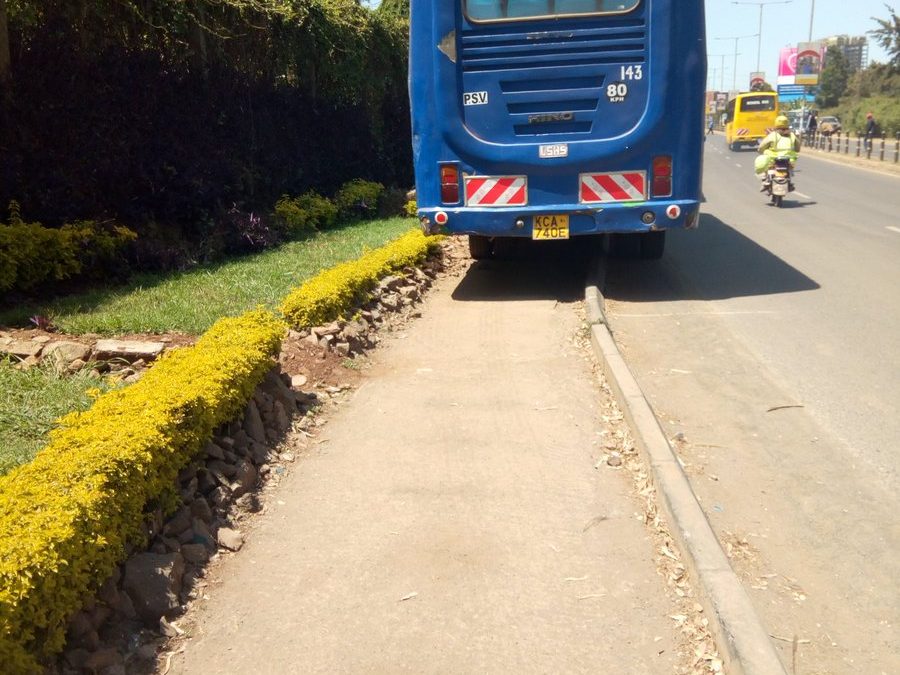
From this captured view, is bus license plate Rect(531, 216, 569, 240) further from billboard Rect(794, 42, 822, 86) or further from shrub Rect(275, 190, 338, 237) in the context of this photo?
billboard Rect(794, 42, 822, 86)

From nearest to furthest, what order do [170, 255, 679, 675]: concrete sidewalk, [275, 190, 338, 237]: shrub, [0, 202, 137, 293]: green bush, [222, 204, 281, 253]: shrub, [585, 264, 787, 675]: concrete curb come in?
[585, 264, 787, 675]: concrete curb
[170, 255, 679, 675]: concrete sidewalk
[0, 202, 137, 293]: green bush
[222, 204, 281, 253]: shrub
[275, 190, 338, 237]: shrub

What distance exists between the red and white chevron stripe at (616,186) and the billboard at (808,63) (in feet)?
229

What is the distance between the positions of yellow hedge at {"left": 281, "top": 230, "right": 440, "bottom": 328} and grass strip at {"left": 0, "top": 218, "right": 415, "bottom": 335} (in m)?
0.44

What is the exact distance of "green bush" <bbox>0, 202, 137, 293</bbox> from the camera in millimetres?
7699

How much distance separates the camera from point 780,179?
1820 cm

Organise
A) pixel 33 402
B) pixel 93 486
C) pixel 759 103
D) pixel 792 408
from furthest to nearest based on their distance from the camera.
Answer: pixel 759 103 < pixel 792 408 < pixel 33 402 < pixel 93 486

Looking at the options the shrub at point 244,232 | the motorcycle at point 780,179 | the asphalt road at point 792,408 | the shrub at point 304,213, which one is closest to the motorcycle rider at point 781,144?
the motorcycle at point 780,179

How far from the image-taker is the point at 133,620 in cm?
358

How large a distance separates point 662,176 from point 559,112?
1.19 m

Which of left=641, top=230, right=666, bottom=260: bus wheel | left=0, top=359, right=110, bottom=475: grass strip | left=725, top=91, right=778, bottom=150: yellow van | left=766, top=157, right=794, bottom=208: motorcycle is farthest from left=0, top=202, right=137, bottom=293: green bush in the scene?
left=725, top=91, right=778, bottom=150: yellow van

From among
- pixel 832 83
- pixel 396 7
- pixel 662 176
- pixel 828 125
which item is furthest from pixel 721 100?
pixel 662 176

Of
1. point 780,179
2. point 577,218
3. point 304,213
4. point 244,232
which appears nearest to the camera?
point 577,218

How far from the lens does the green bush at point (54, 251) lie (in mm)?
7699

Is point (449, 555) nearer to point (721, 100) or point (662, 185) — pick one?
point (662, 185)
